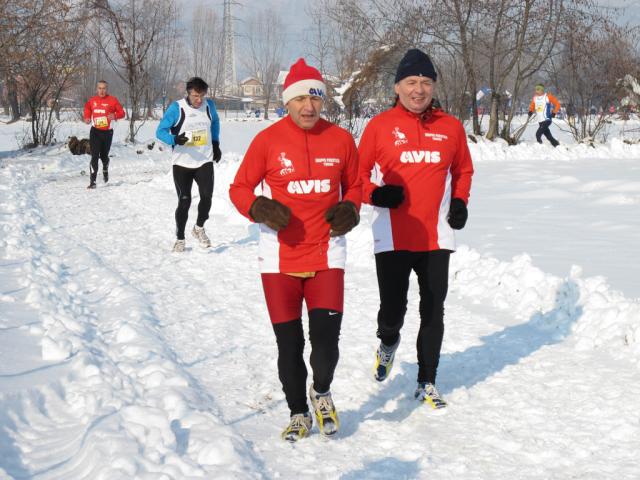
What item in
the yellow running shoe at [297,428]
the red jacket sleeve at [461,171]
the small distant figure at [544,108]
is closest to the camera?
the yellow running shoe at [297,428]

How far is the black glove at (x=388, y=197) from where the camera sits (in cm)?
363

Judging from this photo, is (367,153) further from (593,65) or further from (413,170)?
(593,65)

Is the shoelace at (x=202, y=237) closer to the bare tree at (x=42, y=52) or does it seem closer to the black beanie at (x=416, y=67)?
the black beanie at (x=416, y=67)

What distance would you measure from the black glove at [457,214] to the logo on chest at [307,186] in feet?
2.62

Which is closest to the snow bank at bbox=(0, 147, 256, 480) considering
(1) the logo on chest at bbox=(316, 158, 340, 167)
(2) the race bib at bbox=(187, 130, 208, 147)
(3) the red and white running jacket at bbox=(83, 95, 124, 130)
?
(1) the logo on chest at bbox=(316, 158, 340, 167)

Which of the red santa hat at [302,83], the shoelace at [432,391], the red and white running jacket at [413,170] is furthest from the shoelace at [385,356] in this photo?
the red santa hat at [302,83]

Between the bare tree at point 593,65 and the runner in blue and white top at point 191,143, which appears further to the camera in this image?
the bare tree at point 593,65

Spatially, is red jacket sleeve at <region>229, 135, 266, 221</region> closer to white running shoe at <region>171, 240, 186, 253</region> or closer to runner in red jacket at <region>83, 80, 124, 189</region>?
white running shoe at <region>171, 240, 186, 253</region>

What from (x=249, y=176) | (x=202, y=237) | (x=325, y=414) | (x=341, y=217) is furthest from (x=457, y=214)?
(x=202, y=237)

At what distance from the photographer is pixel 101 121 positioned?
13.2m

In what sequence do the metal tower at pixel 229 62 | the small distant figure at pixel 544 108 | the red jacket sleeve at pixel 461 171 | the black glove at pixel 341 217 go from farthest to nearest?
the metal tower at pixel 229 62, the small distant figure at pixel 544 108, the red jacket sleeve at pixel 461 171, the black glove at pixel 341 217

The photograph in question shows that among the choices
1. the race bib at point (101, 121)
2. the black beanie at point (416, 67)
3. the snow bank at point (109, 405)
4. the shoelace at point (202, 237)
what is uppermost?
the black beanie at point (416, 67)

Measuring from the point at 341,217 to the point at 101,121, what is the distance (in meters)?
11.0

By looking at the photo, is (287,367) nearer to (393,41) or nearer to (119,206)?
(119,206)
